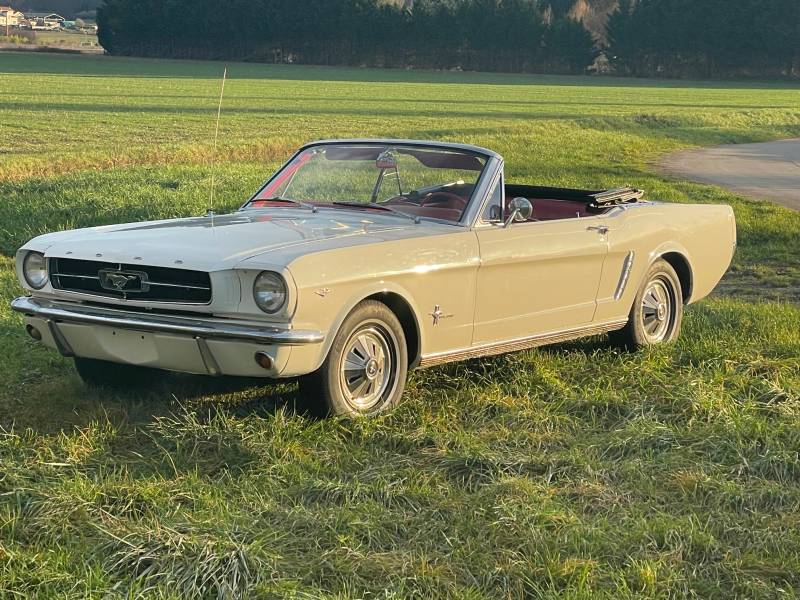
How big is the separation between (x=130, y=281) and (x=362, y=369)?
113 centimetres

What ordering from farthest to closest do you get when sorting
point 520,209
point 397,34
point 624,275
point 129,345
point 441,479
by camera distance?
point 397,34 → point 624,275 → point 520,209 → point 129,345 → point 441,479

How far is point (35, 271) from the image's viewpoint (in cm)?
573

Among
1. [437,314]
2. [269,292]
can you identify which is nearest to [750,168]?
[437,314]

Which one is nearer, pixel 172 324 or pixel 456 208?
pixel 172 324

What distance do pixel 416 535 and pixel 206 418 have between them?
5.56 feet

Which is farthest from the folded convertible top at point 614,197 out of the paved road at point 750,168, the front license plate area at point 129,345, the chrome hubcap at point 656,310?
the paved road at point 750,168

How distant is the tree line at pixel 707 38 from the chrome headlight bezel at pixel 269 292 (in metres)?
94.1

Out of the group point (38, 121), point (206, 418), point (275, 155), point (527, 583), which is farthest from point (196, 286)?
point (38, 121)

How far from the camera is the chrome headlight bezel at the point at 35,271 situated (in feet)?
18.7

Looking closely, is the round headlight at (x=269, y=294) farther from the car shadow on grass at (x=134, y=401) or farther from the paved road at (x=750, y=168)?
the paved road at (x=750, y=168)

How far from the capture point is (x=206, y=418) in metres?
5.51

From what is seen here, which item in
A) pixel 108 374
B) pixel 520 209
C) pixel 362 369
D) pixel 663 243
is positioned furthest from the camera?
pixel 663 243

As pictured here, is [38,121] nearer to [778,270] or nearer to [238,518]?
[778,270]

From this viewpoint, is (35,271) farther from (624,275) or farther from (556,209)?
(556,209)
